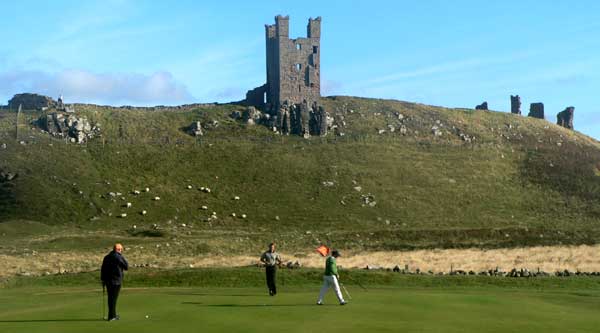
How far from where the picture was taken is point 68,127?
103 meters

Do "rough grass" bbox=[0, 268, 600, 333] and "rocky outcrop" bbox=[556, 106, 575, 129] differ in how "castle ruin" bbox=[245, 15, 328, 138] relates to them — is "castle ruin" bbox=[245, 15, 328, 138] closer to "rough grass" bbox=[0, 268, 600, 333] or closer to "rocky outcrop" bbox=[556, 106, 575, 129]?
"rocky outcrop" bbox=[556, 106, 575, 129]

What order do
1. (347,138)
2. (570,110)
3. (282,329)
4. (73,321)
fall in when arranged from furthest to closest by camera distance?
(570,110) < (347,138) < (73,321) < (282,329)

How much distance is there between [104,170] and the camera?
91750 mm

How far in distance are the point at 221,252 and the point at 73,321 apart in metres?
40.2

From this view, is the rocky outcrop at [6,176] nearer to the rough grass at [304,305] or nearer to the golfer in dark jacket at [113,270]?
the rough grass at [304,305]

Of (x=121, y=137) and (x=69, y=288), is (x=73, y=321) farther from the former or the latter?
(x=121, y=137)

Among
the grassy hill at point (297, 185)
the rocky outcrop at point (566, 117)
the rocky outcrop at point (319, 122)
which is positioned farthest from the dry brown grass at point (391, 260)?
the rocky outcrop at point (566, 117)

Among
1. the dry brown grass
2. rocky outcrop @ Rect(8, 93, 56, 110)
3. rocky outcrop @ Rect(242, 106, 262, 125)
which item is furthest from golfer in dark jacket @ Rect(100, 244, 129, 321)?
rocky outcrop @ Rect(8, 93, 56, 110)

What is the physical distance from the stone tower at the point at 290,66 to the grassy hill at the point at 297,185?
5.40 m

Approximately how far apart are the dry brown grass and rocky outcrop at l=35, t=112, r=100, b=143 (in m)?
46.2

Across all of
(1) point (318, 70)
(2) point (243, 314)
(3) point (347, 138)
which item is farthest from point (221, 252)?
(1) point (318, 70)

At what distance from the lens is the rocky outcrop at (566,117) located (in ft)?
515

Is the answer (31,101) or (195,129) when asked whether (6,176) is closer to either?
(195,129)

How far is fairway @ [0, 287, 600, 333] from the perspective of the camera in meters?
21.1
